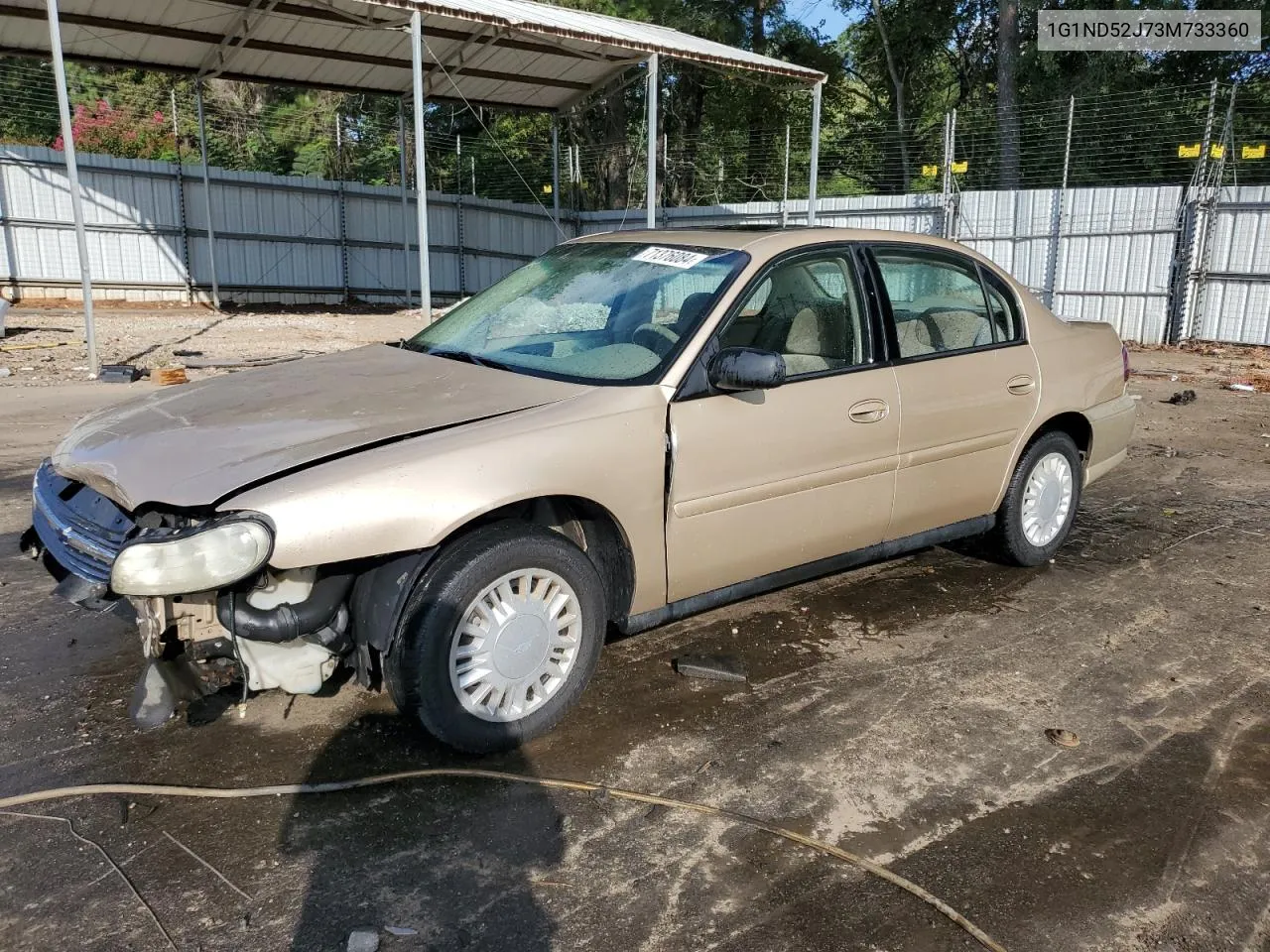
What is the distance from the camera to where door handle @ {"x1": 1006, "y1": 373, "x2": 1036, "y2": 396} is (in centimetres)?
468

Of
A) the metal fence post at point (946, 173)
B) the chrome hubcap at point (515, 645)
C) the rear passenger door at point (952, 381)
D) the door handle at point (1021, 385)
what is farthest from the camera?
the metal fence post at point (946, 173)

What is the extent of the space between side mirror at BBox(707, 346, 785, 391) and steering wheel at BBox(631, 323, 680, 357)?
0.57ft

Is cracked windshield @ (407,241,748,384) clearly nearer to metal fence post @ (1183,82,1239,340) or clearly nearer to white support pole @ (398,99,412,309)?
metal fence post @ (1183,82,1239,340)

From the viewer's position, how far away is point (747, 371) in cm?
346

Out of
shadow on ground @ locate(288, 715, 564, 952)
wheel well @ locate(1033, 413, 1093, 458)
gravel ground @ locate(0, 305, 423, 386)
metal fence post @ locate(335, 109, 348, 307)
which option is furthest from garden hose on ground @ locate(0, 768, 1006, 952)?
metal fence post @ locate(335, 109, 348, 307)

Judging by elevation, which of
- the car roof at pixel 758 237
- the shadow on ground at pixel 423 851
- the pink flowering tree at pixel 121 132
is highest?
the pink flowering tree at pixel 121 132

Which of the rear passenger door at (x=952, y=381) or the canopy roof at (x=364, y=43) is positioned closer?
the rear passenger door at (x=952, y=381)

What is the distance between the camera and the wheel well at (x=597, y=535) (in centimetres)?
333

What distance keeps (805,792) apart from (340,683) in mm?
1690

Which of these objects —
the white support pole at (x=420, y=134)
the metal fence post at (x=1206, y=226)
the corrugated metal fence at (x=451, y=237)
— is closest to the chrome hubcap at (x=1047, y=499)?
the white support pole at (x=420, y=134)

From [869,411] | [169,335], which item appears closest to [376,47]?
[169,335]

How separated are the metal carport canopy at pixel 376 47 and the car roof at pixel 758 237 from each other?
7788 mm

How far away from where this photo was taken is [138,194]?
61.0 feet

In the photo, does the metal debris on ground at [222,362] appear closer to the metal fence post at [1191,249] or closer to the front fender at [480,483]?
the front fender at [480,483]
